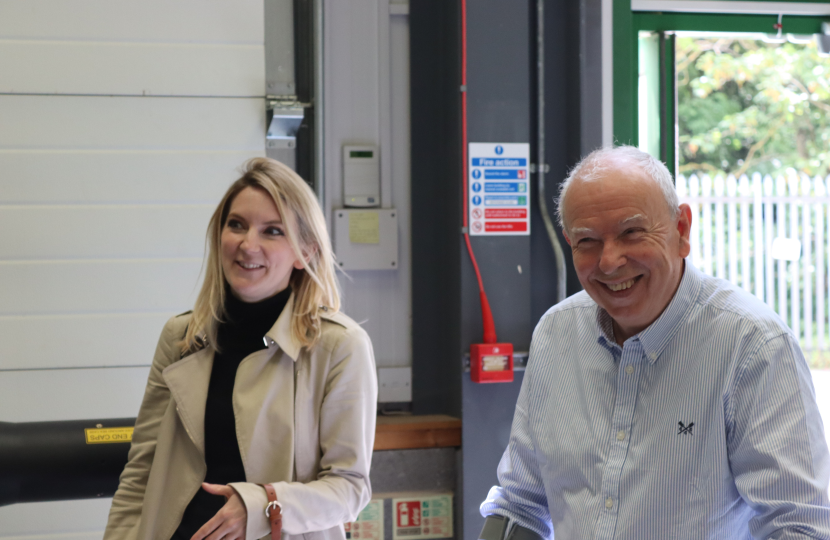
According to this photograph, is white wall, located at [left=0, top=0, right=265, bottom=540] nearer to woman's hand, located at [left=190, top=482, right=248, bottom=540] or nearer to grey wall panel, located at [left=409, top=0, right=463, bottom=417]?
grey wall panel, located at [left=409, top=0, right=463, bottom=417]

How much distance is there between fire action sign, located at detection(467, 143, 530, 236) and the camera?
2.91 m

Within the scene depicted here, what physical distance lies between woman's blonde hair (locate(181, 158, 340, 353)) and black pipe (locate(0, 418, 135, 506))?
68cm

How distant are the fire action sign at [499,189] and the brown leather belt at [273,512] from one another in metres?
1.64

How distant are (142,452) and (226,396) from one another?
0.25 meters

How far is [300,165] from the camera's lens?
9.74 feet

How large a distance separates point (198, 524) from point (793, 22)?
3.30 metres

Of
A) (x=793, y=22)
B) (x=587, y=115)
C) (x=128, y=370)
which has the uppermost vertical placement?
(x=793, y=22)

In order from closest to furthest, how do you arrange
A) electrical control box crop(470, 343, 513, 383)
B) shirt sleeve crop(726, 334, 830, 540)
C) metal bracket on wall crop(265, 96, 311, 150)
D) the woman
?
shirt sleeve crop(726, 334, 830, 540) → the woman → metal bracket on wall crop(265, 96, 311, 150) → electrical control box crop(470, 343, 513, 383)

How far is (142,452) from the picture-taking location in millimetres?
1685

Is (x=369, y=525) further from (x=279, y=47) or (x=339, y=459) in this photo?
(x=279, y=47)

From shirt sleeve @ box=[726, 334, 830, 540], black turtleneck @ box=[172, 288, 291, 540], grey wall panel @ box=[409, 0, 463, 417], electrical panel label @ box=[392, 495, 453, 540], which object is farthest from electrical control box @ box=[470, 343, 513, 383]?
shirt sleeve @ box=[726, 334, 830, 540]

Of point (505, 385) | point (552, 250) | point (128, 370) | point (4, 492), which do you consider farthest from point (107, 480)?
point (552, 250)

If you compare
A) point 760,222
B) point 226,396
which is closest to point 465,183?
point 226,396

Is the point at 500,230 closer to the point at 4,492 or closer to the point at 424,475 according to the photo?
the point at 424,475
